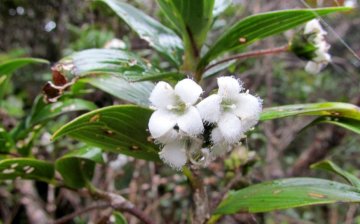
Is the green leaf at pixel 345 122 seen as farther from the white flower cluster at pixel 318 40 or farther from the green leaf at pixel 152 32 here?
the green leaf at pixel 152 32

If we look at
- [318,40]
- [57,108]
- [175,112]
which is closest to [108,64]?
[175,112]

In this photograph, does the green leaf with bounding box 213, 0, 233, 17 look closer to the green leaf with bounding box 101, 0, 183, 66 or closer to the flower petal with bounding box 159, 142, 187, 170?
the green leaf with bounding box 101, 0, 183, 66

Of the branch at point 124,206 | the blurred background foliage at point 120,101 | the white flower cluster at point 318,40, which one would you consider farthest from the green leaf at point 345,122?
the blurred background foliage at point 120,101

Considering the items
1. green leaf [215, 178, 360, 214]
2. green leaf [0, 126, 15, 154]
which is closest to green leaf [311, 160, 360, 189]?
green leaf [215, 178, 360, 214]

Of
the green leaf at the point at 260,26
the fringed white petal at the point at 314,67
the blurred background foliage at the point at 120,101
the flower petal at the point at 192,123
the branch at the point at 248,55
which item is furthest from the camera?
the blurred background foliage at the point at 120,101

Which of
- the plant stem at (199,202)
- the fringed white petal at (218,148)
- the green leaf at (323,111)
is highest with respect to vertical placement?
the green leaf at (323,111)

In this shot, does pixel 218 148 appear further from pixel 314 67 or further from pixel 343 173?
pixel 314 67

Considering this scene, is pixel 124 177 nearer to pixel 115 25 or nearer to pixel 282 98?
pixel 115 25
